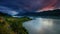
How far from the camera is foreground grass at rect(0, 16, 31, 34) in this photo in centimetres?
90

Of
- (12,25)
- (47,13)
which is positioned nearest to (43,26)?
(47,13)

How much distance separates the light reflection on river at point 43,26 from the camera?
0.92m

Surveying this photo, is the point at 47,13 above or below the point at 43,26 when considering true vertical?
above

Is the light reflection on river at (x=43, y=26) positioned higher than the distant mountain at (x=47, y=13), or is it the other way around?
the distant mountain at (x=47, y=13)

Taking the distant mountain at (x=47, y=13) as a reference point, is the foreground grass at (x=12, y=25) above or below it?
below

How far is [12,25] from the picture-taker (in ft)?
3.00

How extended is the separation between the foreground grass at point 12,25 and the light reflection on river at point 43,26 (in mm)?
40

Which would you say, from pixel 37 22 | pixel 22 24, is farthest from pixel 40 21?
pixel 22 24

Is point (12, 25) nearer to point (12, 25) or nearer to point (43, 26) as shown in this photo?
point (12, 25)

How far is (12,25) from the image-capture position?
0.92 meters

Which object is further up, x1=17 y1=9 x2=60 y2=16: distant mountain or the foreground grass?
x1=17 y1=9 x2=60 y2=16: distant mountain

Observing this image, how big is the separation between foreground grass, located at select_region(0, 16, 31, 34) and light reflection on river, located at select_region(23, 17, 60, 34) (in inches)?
1.6

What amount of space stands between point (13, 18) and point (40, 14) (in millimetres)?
239

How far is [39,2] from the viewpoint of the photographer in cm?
90
